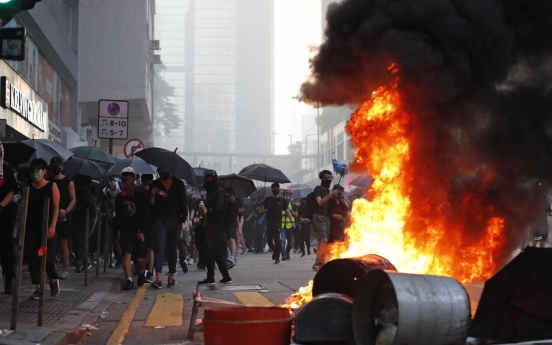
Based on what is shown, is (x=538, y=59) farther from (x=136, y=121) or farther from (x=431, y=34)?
(x=136, y=121)

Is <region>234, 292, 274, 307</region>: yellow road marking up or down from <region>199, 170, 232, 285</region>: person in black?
down

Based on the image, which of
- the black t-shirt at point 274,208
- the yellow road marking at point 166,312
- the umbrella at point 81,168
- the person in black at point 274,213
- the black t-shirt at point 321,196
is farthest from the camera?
the black t-shirt at point 274,208

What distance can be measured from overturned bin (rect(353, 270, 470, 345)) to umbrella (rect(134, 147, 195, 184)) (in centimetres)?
673

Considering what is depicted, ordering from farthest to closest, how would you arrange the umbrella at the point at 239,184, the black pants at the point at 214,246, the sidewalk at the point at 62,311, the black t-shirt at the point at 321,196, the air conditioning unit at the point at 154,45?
the air conditioning unit at the point at 154,45, the umbrella at the point at 239,184, the black t-shirt at the point at 321,196, the black pants at the point at 214,246, the sidewalk at the point at 62,311

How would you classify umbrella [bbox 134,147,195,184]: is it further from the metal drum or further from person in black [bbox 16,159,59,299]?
the metal drum

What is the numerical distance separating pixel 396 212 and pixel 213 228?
15.8ft

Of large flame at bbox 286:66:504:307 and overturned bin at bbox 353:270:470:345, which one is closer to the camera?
overturned bin at bbox 353:270:470:345

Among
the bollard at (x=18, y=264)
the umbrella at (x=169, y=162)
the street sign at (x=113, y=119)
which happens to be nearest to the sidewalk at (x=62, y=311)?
the bollard at (x=18, y=264)

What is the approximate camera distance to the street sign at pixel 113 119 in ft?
55.0

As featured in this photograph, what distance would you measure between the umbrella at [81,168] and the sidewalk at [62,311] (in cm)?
299

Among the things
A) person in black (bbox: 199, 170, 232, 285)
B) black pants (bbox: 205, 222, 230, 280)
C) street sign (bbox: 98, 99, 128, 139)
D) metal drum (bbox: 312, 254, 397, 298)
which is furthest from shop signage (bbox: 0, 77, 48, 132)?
metal drum (bbox: 312, 254, 397, 298)

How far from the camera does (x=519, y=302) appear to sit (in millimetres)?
6105

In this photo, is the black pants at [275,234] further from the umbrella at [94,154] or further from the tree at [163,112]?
the tree at [163,112]

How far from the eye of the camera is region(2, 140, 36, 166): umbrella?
43.8 ft
